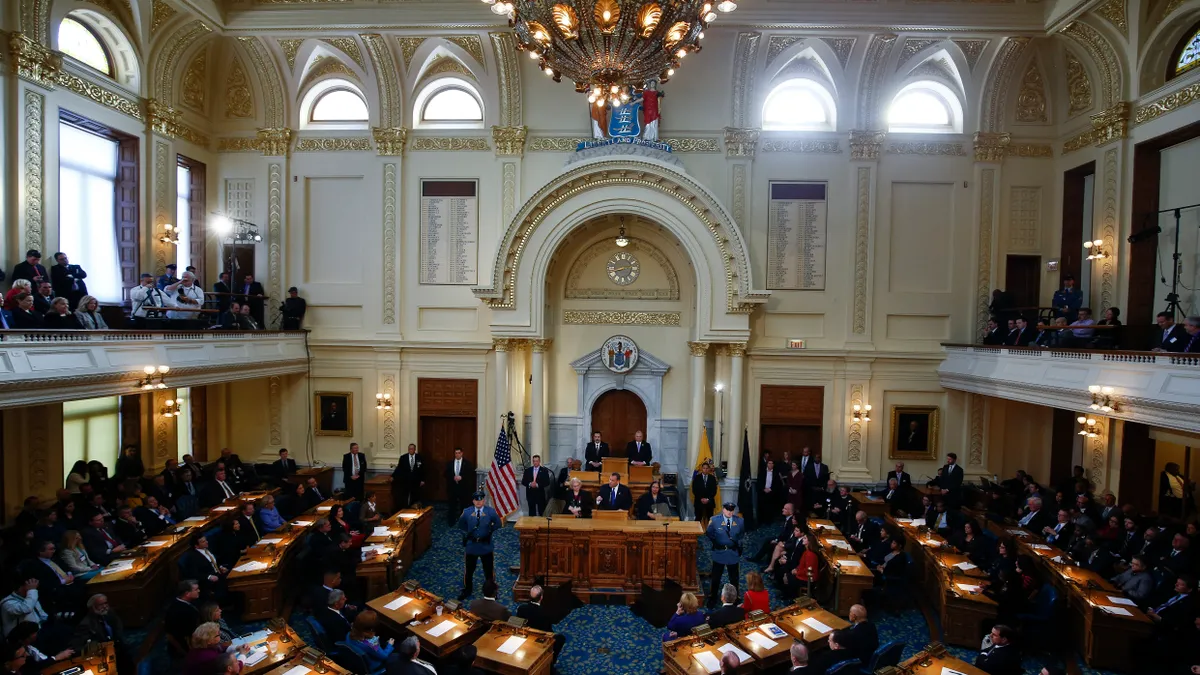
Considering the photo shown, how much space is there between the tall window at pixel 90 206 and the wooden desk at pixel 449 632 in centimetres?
1087

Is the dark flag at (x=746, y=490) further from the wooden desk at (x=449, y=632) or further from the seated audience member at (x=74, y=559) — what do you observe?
the seated audience member at (x=74, y=559)

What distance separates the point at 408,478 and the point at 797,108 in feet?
44.6

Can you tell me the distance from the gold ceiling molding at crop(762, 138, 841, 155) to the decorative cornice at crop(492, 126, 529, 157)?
6.20 metres

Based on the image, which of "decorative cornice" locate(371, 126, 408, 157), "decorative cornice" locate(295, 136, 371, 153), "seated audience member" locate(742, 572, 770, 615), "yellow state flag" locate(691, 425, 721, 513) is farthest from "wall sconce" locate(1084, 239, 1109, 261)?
"decorative cornice" locate(295, 136, 371, 153)

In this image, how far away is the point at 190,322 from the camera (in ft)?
41.3

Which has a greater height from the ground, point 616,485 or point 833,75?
point 833,75

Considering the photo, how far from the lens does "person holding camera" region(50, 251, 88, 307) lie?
10758mm

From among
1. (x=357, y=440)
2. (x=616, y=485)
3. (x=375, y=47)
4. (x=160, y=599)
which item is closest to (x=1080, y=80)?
(x=616, y=485)

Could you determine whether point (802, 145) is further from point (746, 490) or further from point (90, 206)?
point (90, 206)

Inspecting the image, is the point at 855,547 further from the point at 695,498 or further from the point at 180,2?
the point at 180,2

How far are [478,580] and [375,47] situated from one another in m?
12.9

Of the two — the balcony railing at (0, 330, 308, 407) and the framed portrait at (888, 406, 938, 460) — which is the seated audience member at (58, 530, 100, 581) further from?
the framed portrait at (888, 406, 938, 460)

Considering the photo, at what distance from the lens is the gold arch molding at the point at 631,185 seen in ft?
46.3

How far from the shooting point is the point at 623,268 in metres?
16.0
